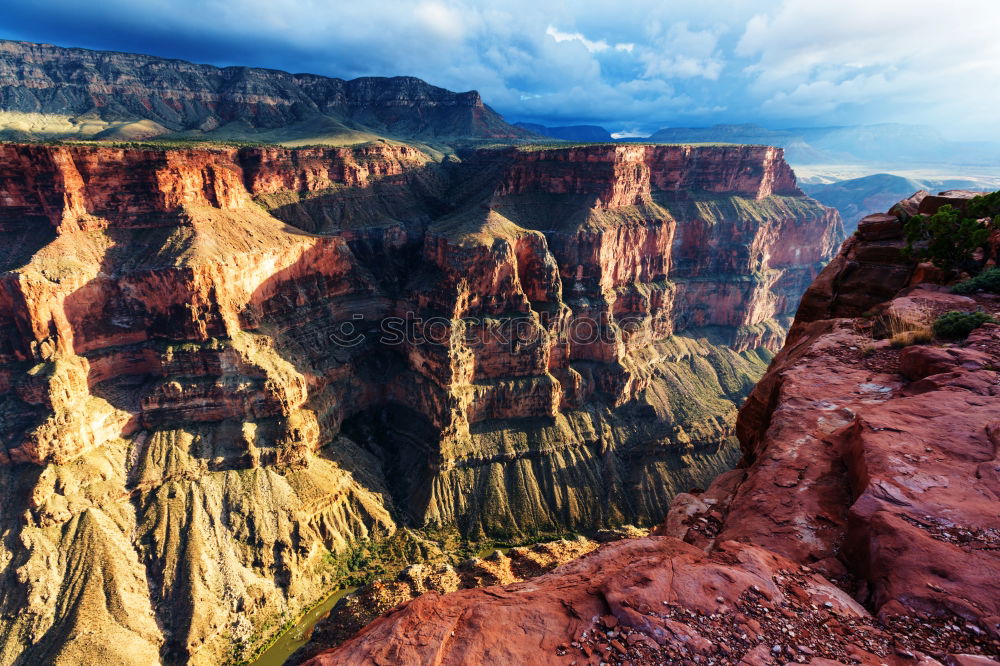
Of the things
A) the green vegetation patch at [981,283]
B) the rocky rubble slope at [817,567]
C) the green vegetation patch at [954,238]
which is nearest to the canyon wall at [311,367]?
the rocky rubble slope at [817,567]

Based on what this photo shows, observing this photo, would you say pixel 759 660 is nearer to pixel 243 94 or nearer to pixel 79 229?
pixel 79 229

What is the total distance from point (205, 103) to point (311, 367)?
118m

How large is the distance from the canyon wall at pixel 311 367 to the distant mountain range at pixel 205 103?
1993 inches

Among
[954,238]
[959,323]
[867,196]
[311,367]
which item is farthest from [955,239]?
[867,196]

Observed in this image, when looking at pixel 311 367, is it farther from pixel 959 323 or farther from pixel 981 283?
pixel 981 283

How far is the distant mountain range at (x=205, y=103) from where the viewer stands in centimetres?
10988

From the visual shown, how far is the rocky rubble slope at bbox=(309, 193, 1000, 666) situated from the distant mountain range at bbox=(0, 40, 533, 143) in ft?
375

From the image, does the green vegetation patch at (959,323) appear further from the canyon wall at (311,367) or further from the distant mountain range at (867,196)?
the distant mountain range at (867,196)

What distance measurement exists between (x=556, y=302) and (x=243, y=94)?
127m

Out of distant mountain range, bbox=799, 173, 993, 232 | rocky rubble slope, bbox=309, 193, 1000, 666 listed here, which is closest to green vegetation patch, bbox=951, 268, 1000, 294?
rocky rubble slope, bbox=309, 193, 1000, 666

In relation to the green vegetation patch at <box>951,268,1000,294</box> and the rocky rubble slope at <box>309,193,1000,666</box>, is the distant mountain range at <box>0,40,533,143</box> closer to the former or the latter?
the green vegetation patch at <box>951,268,1000,294</box>

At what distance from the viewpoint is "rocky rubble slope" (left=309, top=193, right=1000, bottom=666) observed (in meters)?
7.36

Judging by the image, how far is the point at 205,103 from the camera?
134 metres

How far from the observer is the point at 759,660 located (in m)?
7.13
